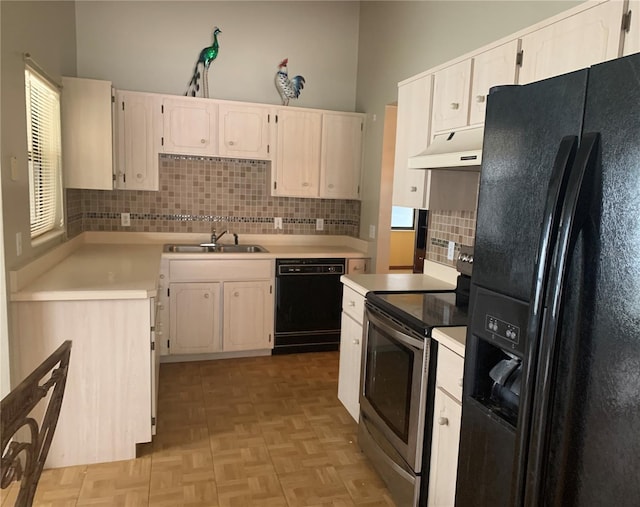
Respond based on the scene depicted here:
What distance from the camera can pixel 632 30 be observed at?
1479 millimetres

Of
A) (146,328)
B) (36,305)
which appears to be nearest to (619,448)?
(146,328)

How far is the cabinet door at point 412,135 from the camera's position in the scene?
2.66 meters

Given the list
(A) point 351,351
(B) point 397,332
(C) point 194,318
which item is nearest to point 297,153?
(C) point 194,318

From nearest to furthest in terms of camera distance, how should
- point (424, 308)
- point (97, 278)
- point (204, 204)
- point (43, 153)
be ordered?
point (424, 308) → point (97, 278) → point (43, 153) → point (204, 204)

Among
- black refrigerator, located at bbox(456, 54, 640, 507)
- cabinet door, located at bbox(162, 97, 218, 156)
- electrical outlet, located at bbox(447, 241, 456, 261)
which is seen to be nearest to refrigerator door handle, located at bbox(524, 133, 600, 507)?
black refrigerator, located at bbox(456, 54, 640, 507)

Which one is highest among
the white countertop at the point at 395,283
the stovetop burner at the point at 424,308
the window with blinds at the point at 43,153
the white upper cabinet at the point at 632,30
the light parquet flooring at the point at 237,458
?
the white upper cabinet at the point at 632,30

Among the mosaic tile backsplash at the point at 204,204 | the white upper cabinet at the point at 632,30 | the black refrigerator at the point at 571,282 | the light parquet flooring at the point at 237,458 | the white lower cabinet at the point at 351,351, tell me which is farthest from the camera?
the mosaic tile backsplash at the point at 204,204

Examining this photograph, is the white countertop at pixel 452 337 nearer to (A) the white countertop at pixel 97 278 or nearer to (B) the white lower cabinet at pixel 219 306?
(A) the white countertop at pixel 97 278

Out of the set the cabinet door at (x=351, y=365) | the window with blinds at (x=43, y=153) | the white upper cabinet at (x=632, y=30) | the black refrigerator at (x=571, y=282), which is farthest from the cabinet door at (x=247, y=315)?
the white upper cabinet at (x=632, y=30)

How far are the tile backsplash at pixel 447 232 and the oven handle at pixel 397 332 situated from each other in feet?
2.60

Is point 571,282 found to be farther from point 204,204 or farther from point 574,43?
Answer: point 204,204

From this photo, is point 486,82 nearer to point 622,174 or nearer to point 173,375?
point 622,174

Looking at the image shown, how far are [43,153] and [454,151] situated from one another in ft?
8.38

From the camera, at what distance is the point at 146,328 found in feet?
8.25
